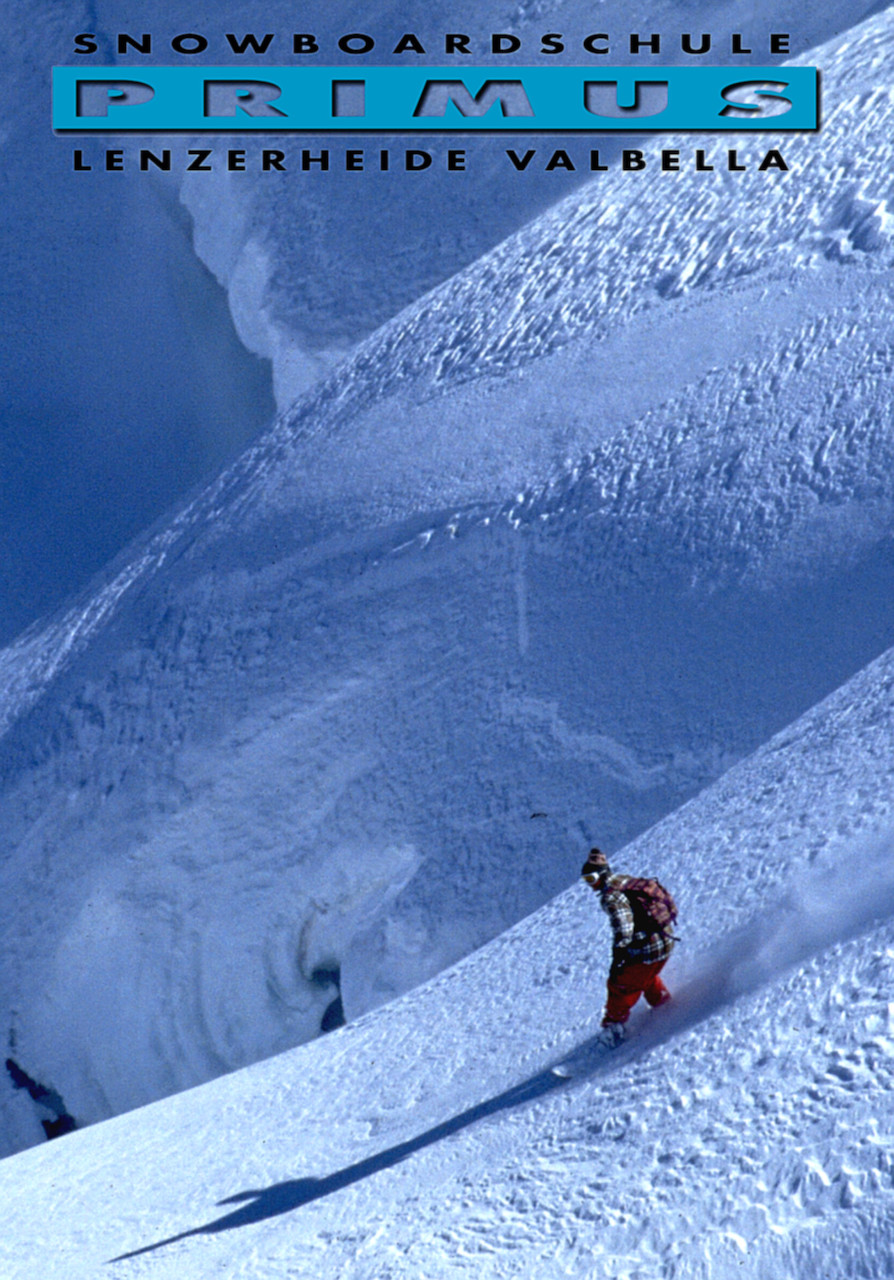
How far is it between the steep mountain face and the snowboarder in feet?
8.95

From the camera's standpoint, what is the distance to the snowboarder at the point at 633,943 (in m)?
5.82

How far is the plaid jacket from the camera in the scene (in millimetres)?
5824

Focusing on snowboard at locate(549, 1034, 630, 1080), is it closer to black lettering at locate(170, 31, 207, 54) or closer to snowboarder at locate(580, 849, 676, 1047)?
snowboarder at locate(580, 849, 676, 1047)

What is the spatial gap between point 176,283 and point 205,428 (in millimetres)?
2303

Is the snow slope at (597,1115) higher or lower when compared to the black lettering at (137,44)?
lower

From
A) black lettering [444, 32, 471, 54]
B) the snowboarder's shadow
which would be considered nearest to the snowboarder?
the snowboarder's shadow

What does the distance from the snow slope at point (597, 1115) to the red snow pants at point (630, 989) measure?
0.42 ft

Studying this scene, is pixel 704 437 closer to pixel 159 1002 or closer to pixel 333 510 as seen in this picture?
pixel 333 510

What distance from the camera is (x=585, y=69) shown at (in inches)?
584

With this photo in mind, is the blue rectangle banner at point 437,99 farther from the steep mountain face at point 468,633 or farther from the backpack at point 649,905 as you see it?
the backpack at point 649,905

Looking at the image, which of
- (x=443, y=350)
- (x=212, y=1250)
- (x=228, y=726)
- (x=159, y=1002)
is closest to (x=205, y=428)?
(x=443, y=350)

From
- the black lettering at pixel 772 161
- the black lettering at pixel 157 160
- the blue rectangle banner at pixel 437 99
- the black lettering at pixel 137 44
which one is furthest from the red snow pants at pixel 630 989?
the black lettering at pixel 137 44

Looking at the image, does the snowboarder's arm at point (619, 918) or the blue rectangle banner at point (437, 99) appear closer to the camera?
the snowboarder's arm at point (619, 918)

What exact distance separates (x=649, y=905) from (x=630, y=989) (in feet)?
1.10
